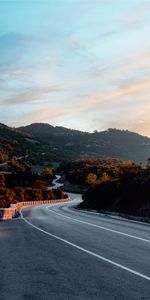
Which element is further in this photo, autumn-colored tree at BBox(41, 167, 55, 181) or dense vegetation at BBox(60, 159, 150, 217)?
autumn-colored tree at BBox(41, 167, 55, 181)

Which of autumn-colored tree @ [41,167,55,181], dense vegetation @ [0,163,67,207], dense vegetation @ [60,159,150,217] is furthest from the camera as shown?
autumn-colored tree @ [41,167,55,181]

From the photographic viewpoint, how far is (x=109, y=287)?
9.30m

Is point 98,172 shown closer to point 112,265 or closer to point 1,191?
point 1,191

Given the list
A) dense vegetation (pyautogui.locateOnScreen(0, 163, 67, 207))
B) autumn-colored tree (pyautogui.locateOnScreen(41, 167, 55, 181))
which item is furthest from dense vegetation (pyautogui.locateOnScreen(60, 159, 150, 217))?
autumn-colored tree (pyautogui.locateOnScreen(41, 167, 55, 181))

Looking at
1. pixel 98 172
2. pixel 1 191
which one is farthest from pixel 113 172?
pixel 1 191

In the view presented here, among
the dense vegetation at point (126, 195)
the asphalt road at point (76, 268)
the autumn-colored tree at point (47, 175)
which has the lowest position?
the asphalt road at point (76, 268)

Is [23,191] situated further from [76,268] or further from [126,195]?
[76,268]

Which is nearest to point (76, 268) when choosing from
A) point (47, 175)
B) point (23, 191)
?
point (23, 191)

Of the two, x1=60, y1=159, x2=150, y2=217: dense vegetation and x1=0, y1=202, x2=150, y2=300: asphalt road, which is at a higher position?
x1=60, y1=159, x2=150, y2=217: dense vegetation

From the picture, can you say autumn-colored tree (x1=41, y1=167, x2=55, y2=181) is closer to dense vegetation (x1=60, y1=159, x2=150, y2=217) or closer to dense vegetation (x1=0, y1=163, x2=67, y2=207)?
dense vegetation (x1=0, y1=163, x2=67, y2=207)

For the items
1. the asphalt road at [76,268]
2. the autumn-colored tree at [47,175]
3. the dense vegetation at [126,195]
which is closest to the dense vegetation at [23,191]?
the autumn-colored tree at [47,175]

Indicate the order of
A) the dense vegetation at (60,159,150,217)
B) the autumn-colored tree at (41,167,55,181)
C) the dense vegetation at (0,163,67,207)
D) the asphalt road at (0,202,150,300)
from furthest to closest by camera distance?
1. the autumn-colored tree at (41,167,55,181)
2. the dense vegetation at (0,163,67,207)
3. the dense vegetation at (60,159,150,217)
4. the asphalt road at (0,202,150,300)

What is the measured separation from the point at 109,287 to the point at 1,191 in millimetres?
90769

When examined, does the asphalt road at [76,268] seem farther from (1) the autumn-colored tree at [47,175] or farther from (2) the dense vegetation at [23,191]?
(1) the autumn-colored tree at [47,175]
